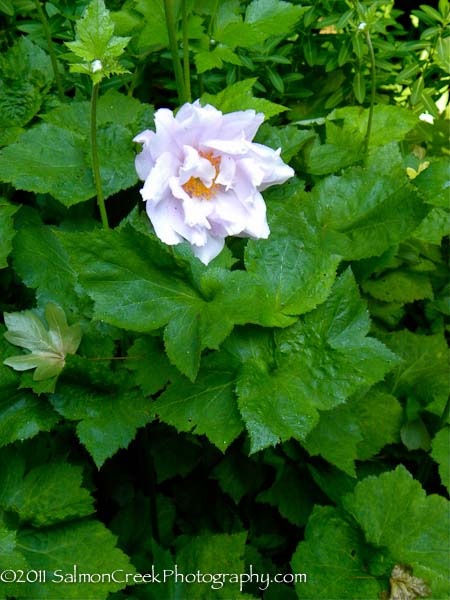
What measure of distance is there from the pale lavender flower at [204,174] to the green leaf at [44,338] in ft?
1.18

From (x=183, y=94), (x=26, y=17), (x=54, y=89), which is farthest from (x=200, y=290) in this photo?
(x=26, y=17)

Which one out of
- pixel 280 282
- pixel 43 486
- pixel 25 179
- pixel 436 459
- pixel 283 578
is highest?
pixel 25 179

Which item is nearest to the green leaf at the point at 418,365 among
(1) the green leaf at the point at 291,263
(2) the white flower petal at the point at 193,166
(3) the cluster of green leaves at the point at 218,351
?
(3) the cluster of green leaves at the point at 218,351

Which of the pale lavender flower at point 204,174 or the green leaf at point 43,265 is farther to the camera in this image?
the green leaf at point 43,265

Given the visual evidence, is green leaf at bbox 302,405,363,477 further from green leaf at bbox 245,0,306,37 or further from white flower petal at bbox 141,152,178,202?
green leaf at bbox 245,0,306,37

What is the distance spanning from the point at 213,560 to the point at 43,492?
379 mm

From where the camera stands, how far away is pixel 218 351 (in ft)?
4.53

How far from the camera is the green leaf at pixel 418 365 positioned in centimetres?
181

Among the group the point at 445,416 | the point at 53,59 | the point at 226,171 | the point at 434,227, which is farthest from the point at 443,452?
the point at 53,59

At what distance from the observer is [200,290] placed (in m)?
1.38

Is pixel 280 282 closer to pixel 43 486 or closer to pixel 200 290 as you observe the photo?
pixel 200 290

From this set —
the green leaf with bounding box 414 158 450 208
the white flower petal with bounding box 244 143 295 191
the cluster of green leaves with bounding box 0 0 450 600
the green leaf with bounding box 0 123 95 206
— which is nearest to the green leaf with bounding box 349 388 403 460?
the cluster of green leaves with bounding box 0 0 450 600

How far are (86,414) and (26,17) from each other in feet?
5.12

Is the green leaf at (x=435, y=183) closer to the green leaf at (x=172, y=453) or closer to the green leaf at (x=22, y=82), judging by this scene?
the green leaf at (x=172, y=453)
